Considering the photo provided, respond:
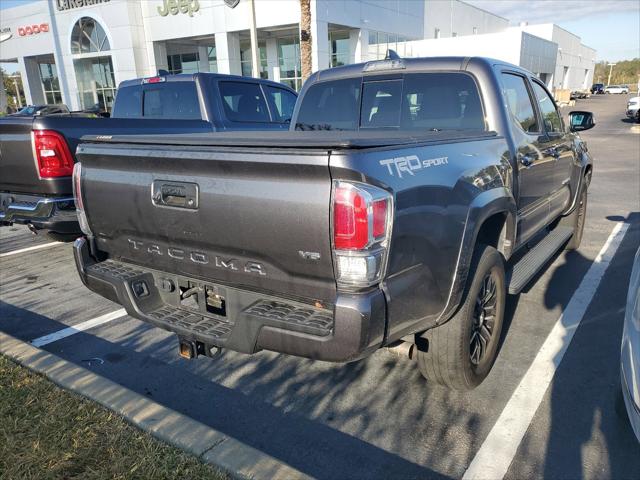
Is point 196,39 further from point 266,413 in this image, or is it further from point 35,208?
point 266,413

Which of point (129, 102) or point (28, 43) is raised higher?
point (28, 43)

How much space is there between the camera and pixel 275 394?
3268 millimetres

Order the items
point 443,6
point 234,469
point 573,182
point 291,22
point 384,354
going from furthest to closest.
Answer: point 443,6 < point 291,22 < point 573,182 < point 384,354 < point 234,469

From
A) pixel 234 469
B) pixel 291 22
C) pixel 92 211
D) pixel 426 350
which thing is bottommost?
pixel 234 469

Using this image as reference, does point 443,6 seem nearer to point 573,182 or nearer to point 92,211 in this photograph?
point 573,182

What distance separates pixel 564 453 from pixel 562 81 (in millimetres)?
69068

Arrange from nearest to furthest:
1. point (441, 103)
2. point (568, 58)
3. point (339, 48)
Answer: point (441, 103), point (339, 48), point (568, 58)

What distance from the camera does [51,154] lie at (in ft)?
16.3

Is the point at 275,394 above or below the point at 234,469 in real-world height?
below

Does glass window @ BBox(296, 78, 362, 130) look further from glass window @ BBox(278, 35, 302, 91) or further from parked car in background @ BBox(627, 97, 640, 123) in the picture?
parked car in background @ BBox(627, 97, 640, 123)

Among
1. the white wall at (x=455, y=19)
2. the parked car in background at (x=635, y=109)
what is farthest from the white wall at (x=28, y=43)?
the parked car in background at (x=635, y=109)

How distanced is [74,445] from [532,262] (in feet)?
11.6

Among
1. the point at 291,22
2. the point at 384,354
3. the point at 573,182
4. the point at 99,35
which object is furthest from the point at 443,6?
the point at 384,354

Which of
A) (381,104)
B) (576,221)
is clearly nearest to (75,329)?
(381,104)
